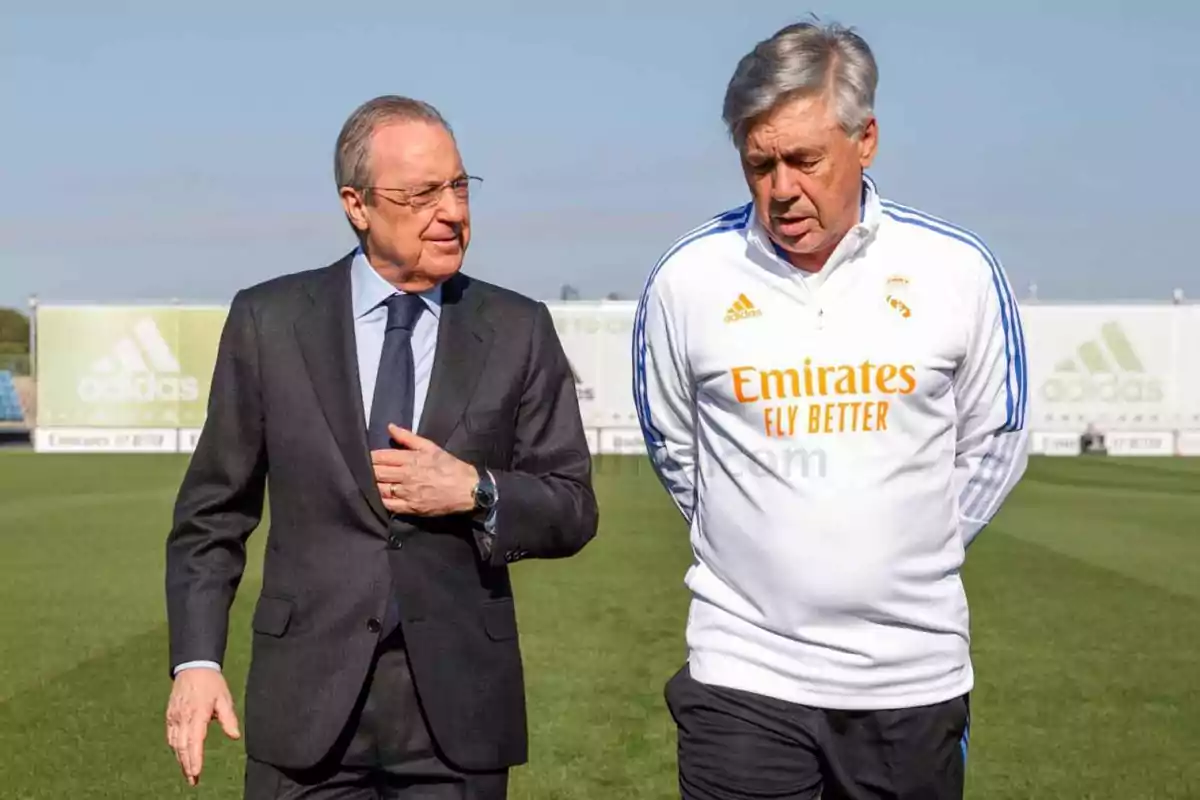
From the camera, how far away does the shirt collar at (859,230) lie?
2941 millimetres

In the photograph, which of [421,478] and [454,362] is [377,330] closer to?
[454,362]

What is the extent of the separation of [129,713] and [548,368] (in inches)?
205

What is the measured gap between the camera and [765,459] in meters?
2.93

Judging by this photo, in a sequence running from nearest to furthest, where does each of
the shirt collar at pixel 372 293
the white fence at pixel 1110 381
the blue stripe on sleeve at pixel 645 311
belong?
the shirt collar at pixel 372 293 → the blue stripe on sleeve at pixel 645 311 → the white fence at pixel 1110 381

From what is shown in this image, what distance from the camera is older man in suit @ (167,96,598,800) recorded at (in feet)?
9.32

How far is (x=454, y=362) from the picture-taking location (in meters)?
2.93

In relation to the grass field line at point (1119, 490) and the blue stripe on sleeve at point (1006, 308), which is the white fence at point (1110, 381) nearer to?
the grass field line at point (1119, 490)

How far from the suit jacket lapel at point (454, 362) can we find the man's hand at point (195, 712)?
0.67 meters

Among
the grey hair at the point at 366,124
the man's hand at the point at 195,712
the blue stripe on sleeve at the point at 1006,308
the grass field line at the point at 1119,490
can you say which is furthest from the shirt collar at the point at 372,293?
the grass field line at the point at 1119,490

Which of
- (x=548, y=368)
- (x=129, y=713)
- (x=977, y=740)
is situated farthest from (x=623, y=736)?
(x=548, y=368)

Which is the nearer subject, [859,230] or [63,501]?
[859,230]

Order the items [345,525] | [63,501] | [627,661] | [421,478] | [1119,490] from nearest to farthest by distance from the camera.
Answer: [421,478] < [345,525] < [627,661] < [63,501] < [1119,490]

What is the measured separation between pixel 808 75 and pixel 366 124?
880 mm

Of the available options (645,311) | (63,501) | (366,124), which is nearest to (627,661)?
(645,311)
